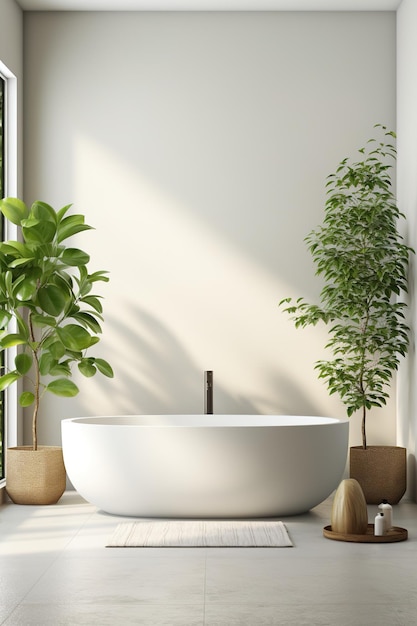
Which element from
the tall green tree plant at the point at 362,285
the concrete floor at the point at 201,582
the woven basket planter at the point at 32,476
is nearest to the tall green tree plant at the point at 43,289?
the woven basket planter at the point at 32,476

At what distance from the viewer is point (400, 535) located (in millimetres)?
4098

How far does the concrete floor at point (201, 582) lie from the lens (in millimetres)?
2846

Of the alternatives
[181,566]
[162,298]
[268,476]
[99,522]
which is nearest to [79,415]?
[162,298]

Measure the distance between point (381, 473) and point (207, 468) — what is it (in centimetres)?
126

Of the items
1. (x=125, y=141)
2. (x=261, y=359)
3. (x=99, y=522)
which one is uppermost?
(x=125, y=141)

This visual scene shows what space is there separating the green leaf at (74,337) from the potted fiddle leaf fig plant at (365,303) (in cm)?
127

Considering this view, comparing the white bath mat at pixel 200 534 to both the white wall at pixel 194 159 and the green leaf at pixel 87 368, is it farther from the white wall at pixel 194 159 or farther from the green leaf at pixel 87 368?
the white wall at pixel 194 159

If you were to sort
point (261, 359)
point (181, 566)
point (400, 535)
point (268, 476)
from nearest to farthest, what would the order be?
point (181, 566), point (400, 535), point (268, 476), point (261, 359)

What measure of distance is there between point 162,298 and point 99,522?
5.69 feet

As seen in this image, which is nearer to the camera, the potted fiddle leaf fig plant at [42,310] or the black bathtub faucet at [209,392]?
the potted fiddle leaf fig plant at [42,310]

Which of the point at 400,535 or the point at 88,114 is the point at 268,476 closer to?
the point at 400,535

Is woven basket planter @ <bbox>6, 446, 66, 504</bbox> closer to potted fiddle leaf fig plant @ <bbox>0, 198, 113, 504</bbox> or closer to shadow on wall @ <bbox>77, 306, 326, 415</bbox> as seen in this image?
potted fiddle leaf fig plant @ <bbox>0, 198, 113, 504</bbox>

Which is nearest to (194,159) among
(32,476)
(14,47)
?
(14,47)

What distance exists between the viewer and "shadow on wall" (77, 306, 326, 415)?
5820 mm
